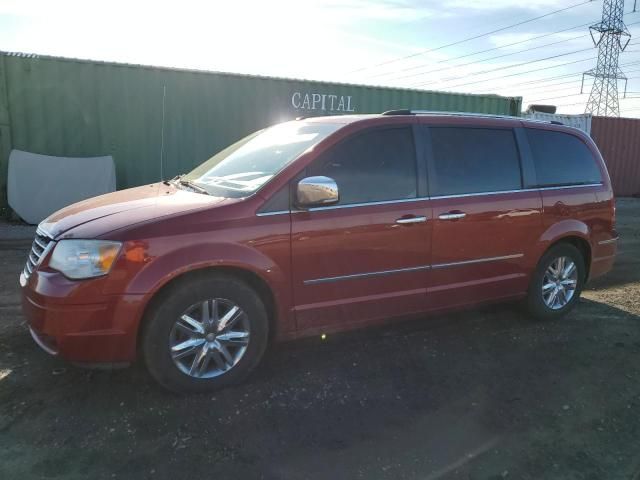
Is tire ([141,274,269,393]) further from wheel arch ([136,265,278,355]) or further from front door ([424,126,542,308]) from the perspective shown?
front door ([424,126,542,308])

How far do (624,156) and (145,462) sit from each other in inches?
745

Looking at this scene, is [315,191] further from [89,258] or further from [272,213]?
[89,258]

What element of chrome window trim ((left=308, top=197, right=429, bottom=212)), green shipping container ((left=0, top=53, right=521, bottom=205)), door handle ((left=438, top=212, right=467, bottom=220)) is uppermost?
green shipping container ((left=0, top=53, right=521, bottom=205))

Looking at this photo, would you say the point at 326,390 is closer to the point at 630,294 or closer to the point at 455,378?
the point at 455,378

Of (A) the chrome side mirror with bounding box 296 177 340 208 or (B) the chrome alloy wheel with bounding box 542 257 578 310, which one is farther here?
(B) the chrome alloy wheel with bounding box 542 257 578 310

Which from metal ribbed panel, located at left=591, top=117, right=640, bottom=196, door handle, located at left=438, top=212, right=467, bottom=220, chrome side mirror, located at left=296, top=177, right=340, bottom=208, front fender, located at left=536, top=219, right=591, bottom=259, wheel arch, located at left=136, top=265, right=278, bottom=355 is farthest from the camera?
metal ribbed panel, located at left=591, top=117, right=640, bottom=196

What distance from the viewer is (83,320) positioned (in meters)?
2.85

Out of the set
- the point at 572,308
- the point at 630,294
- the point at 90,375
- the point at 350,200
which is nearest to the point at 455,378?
the point at 350,200

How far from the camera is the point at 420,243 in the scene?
12.2 ft

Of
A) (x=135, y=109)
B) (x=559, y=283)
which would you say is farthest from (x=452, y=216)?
(x=135, y=109)

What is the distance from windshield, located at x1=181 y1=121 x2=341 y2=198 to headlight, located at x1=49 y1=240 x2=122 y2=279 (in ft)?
2.68

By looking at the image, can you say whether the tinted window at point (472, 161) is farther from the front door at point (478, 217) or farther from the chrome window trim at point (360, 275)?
the chrome window trim at point (360, 275)

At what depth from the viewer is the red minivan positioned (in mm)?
2908

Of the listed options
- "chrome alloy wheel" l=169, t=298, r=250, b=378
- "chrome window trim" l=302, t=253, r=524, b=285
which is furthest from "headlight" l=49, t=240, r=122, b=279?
"chrome window trim" l=302, t=253, r=524, b=285
